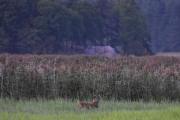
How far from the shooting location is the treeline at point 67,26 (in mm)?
49219

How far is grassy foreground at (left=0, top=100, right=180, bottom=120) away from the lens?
41.8 feet

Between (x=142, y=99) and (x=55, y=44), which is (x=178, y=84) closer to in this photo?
(x=142, y=99)

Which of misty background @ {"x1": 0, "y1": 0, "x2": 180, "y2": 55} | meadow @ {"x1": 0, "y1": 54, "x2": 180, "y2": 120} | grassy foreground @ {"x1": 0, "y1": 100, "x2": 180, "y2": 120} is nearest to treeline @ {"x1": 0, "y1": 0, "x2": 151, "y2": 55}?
misty background @ {"x1": 0, "y1": 0, "x2": 180, "y2": 55}

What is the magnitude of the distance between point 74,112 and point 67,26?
37.1 metres

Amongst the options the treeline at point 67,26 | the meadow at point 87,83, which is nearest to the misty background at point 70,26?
the treeline at point 67,26

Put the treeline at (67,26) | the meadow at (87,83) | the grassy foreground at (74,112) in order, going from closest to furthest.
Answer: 1. the grassy foreground at (74,112)
2. the meadow at (87,83)
3. the treeline at (67,26)

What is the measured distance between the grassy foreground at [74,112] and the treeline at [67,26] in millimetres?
31429

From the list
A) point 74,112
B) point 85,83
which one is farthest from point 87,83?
point 74,112

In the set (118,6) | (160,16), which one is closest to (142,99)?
(118,6)

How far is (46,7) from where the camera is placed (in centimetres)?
5066

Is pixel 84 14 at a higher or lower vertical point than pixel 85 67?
higher

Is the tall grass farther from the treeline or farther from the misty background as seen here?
the misty background

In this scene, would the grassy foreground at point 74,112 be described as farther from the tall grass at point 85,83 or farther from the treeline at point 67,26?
the treeline at point 67,26

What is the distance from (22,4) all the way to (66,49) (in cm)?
533
